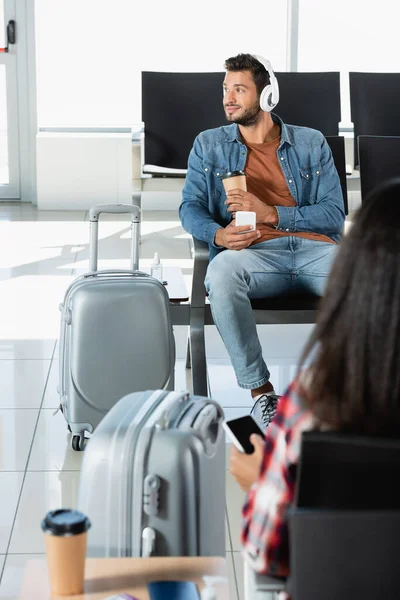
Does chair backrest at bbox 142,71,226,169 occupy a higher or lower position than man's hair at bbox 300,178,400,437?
higher

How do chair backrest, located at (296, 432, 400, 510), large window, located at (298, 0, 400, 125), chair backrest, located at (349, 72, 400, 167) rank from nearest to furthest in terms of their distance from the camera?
chair backrest, located at (296, 432, 400, 510) < chair backrest, located at (349, 72, 400, 167) < large window, located at (298, 0, 400, 125)

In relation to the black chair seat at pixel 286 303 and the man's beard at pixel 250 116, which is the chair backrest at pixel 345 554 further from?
the man's beard at pixel 250 116

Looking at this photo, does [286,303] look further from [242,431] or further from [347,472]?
[347,472]

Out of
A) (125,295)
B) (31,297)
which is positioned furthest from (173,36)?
(125,295)

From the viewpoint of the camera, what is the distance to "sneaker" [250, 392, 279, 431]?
8.74ft

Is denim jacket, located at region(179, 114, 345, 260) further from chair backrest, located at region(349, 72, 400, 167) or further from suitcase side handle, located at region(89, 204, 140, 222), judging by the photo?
chair backrest, located at region(349, 72, 400, 167)

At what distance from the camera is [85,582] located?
1.28 meters

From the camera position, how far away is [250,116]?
306 centimetres

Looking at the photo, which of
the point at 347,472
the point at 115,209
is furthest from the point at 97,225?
the point at 347,472

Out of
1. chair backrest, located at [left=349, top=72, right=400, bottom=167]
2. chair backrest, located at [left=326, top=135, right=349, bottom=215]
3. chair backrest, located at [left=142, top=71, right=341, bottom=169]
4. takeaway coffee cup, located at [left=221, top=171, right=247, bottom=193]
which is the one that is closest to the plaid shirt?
takeaway coffee cup, located at [left=221, top=171, right=247, bottom=193]

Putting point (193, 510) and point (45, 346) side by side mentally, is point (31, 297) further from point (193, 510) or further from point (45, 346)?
point (193, 510)

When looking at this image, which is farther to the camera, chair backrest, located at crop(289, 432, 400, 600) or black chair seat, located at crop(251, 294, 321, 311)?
black chair seat, located at crop(251, 294, 321, 311)

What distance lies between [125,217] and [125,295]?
3846mm

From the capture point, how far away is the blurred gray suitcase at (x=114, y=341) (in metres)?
2.47
